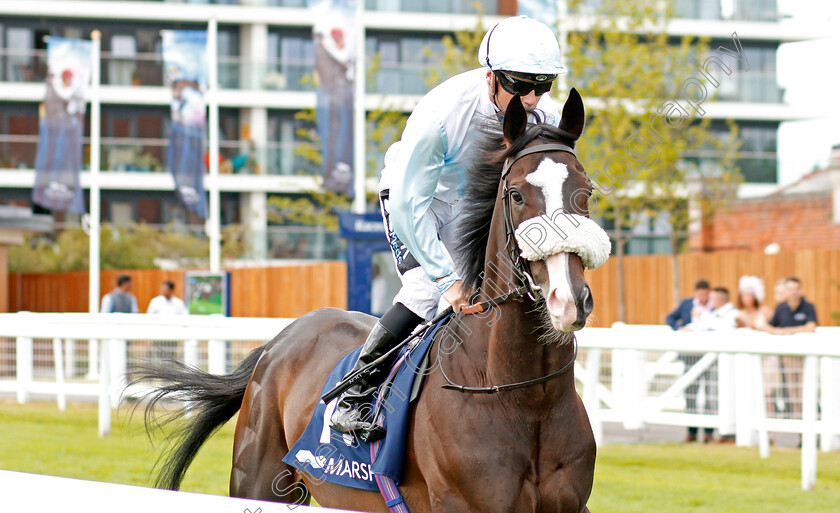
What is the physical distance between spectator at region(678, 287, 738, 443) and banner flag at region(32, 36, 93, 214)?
42.9 feet

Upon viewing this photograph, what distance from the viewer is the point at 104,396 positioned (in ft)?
28.1

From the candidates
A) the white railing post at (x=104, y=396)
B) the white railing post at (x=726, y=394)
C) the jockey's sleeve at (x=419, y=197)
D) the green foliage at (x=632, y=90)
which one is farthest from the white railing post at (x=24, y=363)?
the green foliage at (x=632, y=90)

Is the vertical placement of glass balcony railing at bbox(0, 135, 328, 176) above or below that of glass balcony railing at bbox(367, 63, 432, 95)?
below

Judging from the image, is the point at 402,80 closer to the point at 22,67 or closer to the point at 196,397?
the point at 22,67

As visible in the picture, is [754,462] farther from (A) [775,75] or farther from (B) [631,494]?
(A) [775,75]

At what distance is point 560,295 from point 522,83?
0.83 metres

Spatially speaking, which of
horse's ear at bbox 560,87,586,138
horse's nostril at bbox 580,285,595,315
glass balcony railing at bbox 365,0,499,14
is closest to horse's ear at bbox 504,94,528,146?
horse's ear at bbox 560,87,586,138

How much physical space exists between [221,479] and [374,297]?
6.42m

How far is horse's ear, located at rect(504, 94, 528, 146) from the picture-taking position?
2.71 metres

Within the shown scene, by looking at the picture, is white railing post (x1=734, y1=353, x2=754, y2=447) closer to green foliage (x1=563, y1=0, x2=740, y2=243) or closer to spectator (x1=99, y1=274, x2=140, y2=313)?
spectator (x1=99, y1=274, x2=140, y2=313)

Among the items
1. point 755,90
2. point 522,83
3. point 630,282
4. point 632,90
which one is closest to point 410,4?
point 755,90

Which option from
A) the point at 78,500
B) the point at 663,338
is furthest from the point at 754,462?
the point at 78,500

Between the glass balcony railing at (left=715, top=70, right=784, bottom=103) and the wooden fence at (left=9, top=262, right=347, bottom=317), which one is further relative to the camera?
the glass balcony railing at (left=715, top=70, right=784, bottom=103)

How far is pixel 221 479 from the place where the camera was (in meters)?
6.64
